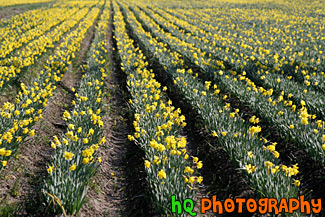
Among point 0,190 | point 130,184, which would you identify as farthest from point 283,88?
point 0,190

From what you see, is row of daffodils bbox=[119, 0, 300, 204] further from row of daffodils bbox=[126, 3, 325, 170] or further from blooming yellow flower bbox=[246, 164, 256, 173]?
row of daffodils bbox=[126, 3, 325, 170]

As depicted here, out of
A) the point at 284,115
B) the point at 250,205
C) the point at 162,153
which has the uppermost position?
the point at 162,153

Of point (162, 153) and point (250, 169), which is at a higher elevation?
point (162, 153)

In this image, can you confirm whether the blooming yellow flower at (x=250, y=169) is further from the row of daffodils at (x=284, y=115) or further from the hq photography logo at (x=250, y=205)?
the row of daffodils at (x=284, y=115)

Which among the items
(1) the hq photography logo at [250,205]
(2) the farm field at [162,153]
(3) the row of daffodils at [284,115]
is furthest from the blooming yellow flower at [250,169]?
(3) the row of daffodils at [284,115]

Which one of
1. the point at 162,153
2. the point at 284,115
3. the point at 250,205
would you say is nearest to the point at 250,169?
the point at 250,205

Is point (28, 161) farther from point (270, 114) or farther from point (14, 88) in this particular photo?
point (270, 114)

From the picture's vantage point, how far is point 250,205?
3.54 m

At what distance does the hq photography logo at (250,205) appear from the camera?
3.14m

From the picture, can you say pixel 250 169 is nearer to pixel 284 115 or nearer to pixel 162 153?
pixel 162 153

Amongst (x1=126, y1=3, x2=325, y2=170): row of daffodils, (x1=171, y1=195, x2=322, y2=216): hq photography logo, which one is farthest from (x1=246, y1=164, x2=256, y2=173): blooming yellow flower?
(x1=126, y1=3, x2=325, y2=170): row of daffodils

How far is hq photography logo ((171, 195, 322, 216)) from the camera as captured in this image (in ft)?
10.3

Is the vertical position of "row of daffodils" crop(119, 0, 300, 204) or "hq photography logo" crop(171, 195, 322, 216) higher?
"row of daffodils" crop(119, 0, 300, 204)

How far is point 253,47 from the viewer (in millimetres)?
11680
